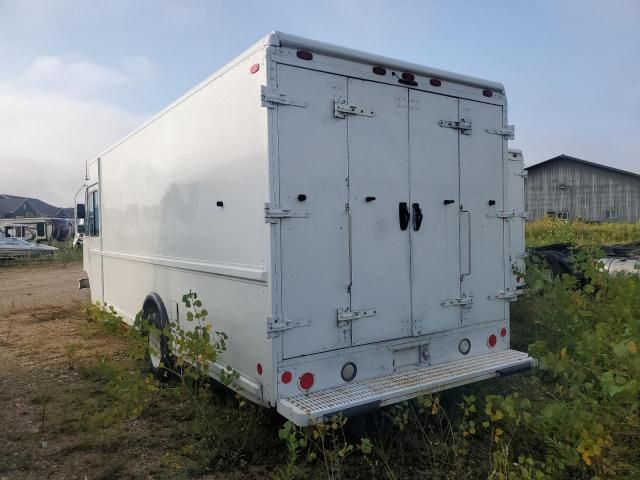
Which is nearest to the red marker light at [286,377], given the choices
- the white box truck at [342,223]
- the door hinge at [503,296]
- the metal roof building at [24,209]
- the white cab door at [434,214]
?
the white box truck at [342,223]

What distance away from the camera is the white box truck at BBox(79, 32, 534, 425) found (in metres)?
3.82

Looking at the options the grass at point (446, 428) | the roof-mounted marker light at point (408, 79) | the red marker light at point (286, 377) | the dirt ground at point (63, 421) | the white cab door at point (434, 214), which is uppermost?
the roof-mounted marker light at point (408, 79)

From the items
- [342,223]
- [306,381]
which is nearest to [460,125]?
[342,223]

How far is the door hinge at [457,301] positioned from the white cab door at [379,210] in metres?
0.42

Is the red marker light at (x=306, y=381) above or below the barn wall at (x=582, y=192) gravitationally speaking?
below

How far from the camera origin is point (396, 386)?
4020mm

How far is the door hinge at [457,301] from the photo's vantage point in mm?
4643

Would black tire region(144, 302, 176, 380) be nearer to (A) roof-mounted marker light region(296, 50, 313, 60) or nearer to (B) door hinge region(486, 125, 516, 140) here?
(A) roof-mounted marker light region(296, 50, 313, 60)

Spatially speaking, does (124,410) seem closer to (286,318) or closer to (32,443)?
(32,443)

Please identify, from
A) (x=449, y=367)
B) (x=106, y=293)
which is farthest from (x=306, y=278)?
(x=106, y=293)

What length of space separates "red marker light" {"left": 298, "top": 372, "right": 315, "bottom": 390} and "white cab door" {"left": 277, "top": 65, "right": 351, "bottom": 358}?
171mm

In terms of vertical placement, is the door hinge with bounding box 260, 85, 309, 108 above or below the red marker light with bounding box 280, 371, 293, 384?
above

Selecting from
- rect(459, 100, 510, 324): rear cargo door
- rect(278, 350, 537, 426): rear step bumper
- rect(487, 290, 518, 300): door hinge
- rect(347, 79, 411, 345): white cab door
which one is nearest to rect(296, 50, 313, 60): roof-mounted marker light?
rect(347, 79, 411, 345): white cab door

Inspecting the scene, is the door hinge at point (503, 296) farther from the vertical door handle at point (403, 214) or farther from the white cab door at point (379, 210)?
the vertical door handle at point (403, 214)
